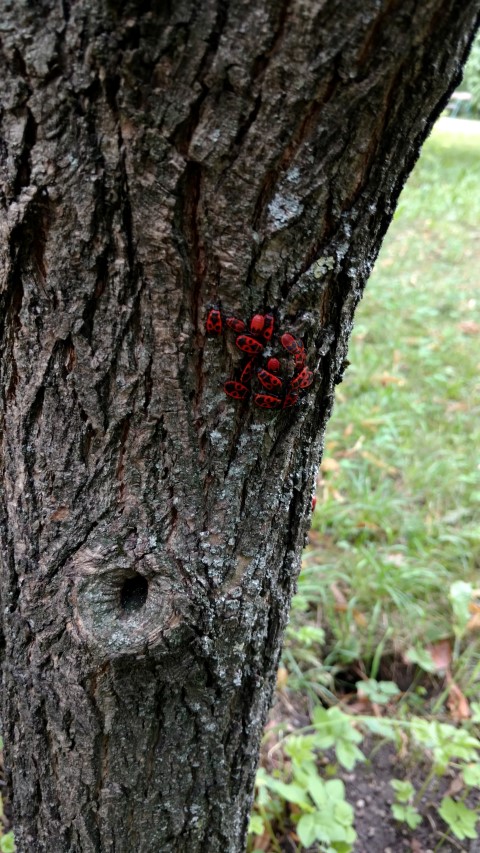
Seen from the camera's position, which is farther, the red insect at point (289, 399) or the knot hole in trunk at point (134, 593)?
the knot hole in trunk at point (134, 593)

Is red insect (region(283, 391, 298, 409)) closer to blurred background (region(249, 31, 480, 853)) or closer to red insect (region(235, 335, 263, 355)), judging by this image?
red insect (region(235, 335, 263, 355))

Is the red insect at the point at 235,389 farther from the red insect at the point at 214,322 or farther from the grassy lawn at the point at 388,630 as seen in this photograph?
the grassy lawn at the point at 388,630

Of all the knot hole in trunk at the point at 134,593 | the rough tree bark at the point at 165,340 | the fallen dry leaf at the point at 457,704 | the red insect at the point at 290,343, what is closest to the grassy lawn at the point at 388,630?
the fallen dry leaf at the point at 457,704

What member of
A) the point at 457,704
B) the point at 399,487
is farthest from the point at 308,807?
the point at 399,487

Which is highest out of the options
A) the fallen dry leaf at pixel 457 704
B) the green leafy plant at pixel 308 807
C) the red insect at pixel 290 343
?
the red insect at pixel 290 343

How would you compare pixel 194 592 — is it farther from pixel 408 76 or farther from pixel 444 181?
pixel 444 181

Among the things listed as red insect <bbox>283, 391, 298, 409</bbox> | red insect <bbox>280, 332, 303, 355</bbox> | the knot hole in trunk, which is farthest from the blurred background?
red insect <bbox>280, 332, 303, 355</bbox>

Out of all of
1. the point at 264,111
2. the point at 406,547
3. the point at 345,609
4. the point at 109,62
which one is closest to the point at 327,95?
the point at 264,111
